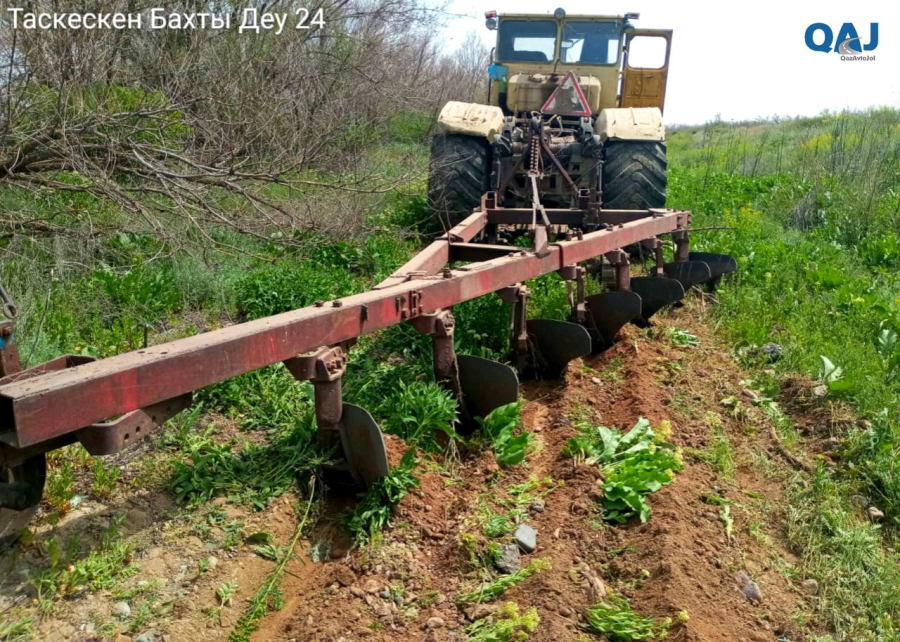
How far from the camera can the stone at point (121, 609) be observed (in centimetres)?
255

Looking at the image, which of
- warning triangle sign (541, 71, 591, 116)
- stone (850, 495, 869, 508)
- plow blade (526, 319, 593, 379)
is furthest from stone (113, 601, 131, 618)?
warning triangle sign (541, 71, 591, 116)

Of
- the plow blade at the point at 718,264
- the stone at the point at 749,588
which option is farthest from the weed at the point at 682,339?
the stone at the point at 749,588

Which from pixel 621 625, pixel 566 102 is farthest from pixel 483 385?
pixel 566 102

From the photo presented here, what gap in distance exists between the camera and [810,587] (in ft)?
9.80

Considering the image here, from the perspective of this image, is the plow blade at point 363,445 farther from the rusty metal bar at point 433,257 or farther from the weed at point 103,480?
the weed at point 103,480

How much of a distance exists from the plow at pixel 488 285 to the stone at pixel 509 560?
588 mm

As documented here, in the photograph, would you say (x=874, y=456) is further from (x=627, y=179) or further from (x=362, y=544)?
(x=627, y=179)

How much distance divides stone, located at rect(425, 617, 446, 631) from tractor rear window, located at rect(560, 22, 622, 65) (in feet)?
23.8

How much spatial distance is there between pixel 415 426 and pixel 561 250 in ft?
4.97

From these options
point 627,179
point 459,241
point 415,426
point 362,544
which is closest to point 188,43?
point 459,241

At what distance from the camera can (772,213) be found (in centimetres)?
1105

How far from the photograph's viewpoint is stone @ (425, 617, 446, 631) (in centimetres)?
257

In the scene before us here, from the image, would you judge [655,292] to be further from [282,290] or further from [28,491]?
[28,491]

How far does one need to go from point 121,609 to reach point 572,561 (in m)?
1.64
